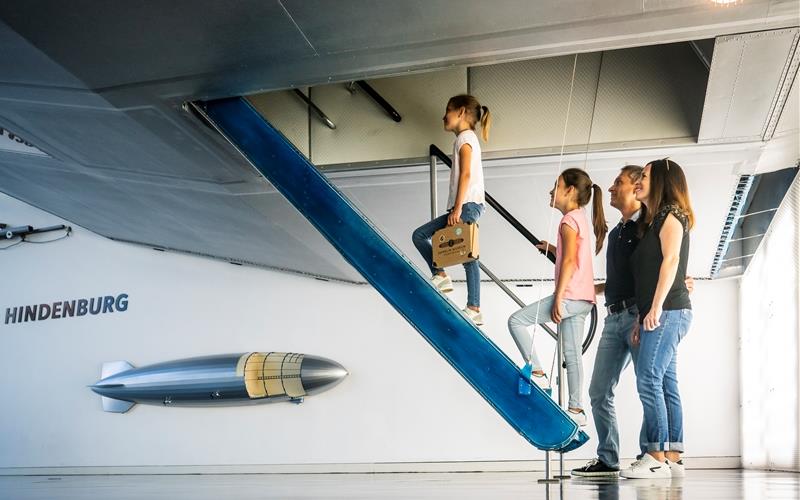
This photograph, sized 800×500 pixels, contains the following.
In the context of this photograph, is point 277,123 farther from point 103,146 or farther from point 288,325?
point 288,325

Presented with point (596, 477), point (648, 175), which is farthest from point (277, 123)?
point (596, 477)

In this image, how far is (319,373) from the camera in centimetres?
891

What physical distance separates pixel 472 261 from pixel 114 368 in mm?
6563

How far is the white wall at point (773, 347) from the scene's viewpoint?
6.42 metres

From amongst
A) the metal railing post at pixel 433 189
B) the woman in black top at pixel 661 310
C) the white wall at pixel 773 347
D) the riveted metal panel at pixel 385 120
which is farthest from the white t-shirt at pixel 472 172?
the white wall at pixel 773 347

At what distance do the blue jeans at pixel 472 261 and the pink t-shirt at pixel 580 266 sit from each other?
445 mm

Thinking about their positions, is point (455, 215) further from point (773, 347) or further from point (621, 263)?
point (773, 347)

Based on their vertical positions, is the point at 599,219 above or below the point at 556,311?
above

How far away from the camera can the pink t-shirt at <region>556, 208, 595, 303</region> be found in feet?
13.9

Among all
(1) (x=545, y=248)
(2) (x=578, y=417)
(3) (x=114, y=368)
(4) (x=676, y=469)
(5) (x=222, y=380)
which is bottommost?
(4) (x=676, y=469)

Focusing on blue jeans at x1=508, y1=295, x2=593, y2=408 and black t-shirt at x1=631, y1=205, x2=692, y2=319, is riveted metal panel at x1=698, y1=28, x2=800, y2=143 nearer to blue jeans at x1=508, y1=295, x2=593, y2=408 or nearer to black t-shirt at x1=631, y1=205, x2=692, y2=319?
black t-shirt at x1=631, y1=205, x2=692, y2=319

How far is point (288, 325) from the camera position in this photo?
947cm

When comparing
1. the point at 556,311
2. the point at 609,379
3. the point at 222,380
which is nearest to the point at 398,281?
the point at 556,311

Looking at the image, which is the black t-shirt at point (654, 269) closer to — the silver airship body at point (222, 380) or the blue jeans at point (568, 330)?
the blue jeans at point (568, 330)
